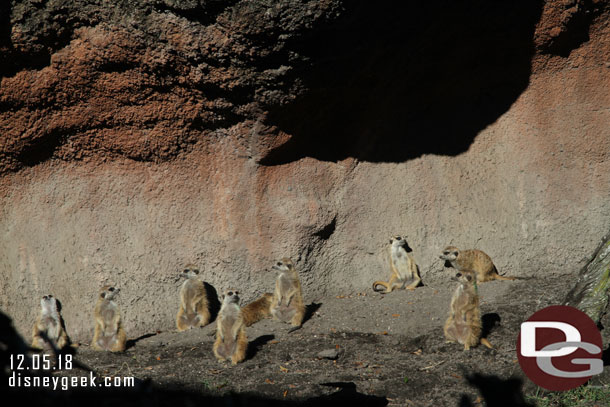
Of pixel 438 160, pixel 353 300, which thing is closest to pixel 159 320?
pixel 353 300

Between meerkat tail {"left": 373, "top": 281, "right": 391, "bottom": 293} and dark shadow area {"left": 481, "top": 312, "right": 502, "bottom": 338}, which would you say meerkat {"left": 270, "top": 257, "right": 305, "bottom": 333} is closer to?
meerkat tail {"left": 373, "top": 281, "right": 391, "bottom": 293}

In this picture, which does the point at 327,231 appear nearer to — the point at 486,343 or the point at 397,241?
the point at 397,241

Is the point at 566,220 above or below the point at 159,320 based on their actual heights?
above

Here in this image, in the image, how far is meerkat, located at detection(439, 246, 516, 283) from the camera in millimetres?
7539

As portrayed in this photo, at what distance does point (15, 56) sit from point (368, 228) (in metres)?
4.03

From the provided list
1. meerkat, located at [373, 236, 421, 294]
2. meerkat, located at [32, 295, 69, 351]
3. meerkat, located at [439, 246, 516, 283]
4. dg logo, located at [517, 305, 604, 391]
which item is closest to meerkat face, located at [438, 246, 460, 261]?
meerkat, located at [439, 246, 516, 283]

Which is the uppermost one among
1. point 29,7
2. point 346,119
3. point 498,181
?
point 29,7

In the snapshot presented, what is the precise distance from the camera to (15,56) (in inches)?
240

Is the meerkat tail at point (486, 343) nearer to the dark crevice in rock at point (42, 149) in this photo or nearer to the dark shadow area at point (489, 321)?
the dark shadow area at point (489, 321)

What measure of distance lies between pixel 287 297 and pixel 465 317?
1.85m

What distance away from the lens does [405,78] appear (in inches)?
291

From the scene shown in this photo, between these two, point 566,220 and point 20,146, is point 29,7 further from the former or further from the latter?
point 566,220

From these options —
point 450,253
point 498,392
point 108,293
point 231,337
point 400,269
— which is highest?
point 450,253

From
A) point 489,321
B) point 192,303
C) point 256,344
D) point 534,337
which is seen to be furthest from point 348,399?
point 192,303
